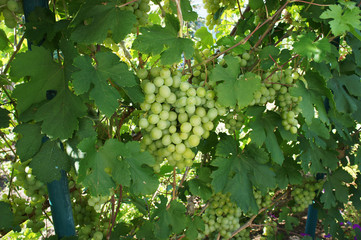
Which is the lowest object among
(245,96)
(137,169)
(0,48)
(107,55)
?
(137,169)

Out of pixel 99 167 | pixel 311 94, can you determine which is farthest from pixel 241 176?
pixel 99 167

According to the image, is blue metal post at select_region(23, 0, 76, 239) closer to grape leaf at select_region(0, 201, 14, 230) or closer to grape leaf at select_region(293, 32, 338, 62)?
grape leaf at select_region(0, 201, 14, 230)

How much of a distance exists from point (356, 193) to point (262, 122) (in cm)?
156

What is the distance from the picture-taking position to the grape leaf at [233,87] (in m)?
1.20

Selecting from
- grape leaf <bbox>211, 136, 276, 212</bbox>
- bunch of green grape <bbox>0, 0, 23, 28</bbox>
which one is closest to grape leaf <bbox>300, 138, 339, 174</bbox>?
grape leaf <bbox>211, 136, 276, 212</bbox>

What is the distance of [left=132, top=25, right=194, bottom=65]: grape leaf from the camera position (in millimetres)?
1120

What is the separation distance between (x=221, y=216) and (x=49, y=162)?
1.52 m

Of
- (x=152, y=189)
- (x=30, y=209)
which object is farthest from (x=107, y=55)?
(x=30, y=209)

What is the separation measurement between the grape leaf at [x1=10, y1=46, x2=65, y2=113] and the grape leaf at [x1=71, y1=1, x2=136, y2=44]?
0.51 feet

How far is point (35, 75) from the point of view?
3.70 ft

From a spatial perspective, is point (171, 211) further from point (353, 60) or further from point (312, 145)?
point (353, 60)

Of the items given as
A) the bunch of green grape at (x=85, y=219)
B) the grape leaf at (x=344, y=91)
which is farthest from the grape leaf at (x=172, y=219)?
the grape leaf at (x=344, y=91)

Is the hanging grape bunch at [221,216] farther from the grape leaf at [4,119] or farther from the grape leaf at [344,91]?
the grape leaf at [4,119]

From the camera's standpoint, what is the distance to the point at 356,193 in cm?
243
